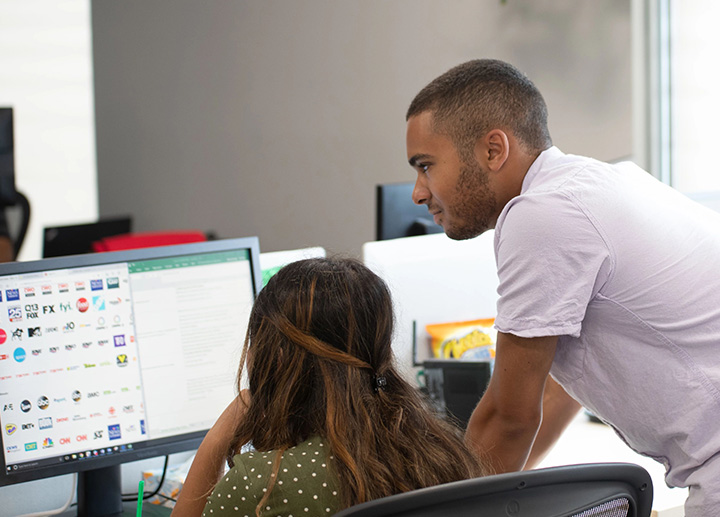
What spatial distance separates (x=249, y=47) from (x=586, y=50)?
192 cm

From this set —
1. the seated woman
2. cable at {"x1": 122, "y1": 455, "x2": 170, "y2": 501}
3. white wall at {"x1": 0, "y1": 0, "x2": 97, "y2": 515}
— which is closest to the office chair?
the seated woman

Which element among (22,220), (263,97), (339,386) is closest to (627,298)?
(339,386)

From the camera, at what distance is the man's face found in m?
1.38

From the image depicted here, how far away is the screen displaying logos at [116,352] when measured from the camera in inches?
48.9

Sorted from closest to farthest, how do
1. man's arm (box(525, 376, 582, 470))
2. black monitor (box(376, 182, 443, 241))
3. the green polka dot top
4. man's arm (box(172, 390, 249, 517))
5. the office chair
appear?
1. the office chair
2. the green polka dot top
3. man's arm (box(172, 390, 249, 517))
4. man's arm (box(525, 376, 582, 470))
5. black monitor (box(376, 182, 443, 241))

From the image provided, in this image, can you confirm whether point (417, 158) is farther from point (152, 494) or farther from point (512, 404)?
point (152, 494)

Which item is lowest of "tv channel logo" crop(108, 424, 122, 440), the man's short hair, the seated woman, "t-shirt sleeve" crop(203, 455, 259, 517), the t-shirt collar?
"tv channel logo" crop(108, 424, 122, 440)

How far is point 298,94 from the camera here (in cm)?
415

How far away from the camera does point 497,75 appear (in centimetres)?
142

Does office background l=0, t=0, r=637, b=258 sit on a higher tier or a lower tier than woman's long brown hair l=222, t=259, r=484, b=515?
higher

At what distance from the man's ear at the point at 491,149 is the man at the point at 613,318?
8 cm

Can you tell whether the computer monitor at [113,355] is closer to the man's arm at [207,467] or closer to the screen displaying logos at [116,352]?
the screen displaying logos at [116,352]

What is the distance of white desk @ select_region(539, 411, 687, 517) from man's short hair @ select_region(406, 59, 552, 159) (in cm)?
65

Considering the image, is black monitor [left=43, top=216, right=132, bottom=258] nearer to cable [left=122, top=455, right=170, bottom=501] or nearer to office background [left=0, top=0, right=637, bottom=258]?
office background [left=0, top=0, right=637, bottom=258]
